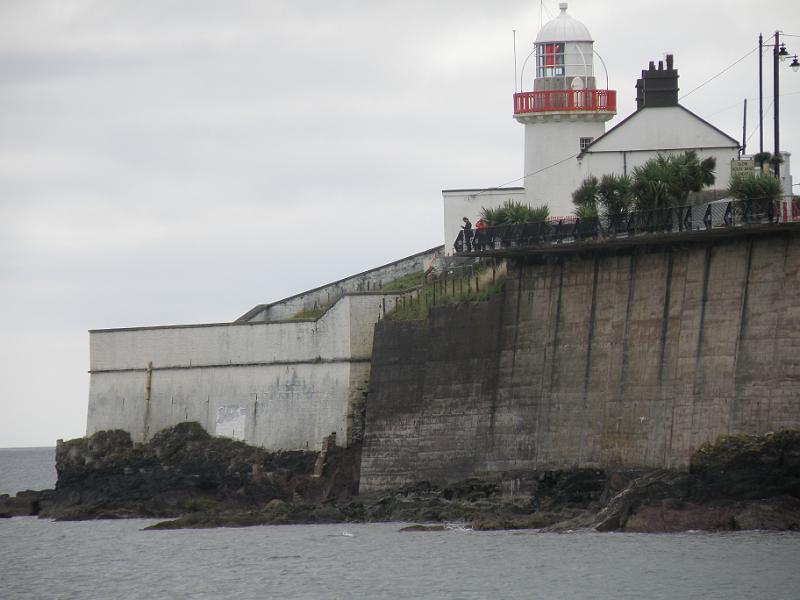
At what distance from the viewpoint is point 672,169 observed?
49062 millimetres

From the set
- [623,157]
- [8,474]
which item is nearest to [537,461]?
[623,157]

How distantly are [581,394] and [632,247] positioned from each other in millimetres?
3591

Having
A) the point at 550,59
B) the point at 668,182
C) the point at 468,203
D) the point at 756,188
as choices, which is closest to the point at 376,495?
the point at 468,203

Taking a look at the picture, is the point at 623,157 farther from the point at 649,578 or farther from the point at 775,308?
the point at 649,578

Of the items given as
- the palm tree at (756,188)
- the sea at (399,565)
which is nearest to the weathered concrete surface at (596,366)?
the palm tree at (756,188)

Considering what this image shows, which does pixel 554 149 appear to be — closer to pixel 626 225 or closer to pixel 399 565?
pixel 626 225

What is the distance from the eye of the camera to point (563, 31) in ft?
186

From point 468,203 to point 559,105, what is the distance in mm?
3754

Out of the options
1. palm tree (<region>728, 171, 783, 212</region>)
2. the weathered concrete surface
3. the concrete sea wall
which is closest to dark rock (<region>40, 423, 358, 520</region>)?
the concrete sea wall

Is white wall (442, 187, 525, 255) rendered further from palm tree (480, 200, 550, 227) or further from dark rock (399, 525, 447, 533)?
dark rock (399, 525, 447, 533)

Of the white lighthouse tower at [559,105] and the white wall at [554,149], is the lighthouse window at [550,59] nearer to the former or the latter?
the white lighthouse tower at [559,105]

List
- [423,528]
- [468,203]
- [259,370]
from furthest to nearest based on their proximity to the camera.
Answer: [468,203] < [259,370] < [423,528]

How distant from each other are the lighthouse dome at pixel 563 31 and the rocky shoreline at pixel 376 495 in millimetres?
12573

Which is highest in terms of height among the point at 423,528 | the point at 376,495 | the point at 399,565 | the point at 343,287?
the point at 343,287
